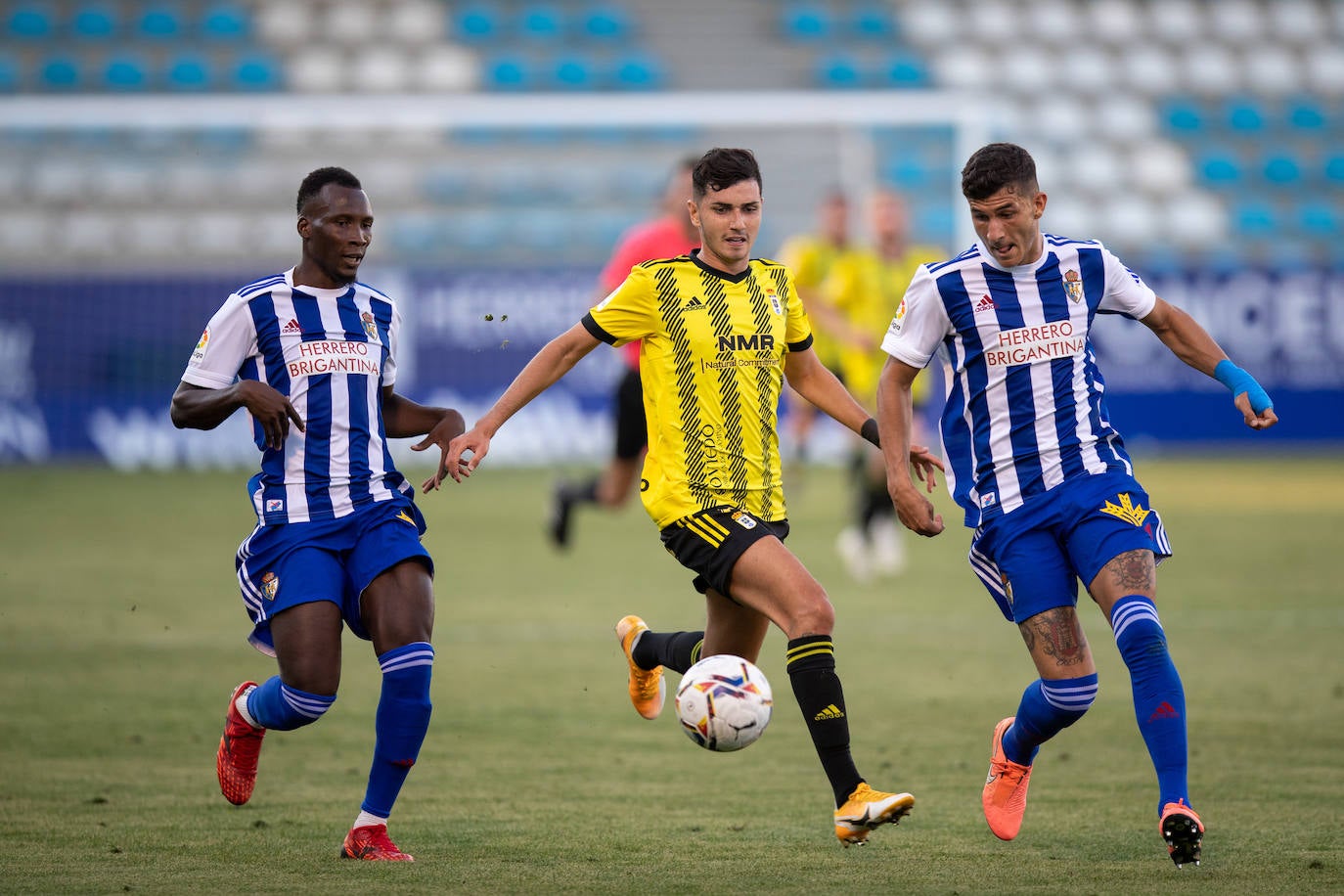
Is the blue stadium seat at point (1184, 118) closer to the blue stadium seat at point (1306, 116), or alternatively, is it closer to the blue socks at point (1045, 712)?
the blue stadium seat at point (1306, 116)

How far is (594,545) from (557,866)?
9632 millimetres

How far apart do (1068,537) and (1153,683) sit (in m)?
0.53

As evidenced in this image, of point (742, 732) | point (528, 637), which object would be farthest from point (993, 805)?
point (528, 637)

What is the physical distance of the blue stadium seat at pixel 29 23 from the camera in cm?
2356

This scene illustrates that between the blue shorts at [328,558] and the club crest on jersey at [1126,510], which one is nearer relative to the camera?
the club crest on jersey at [1126,510]

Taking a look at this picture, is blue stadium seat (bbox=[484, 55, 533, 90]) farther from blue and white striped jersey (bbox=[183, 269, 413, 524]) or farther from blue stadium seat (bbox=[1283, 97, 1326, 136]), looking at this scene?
blue and white striped jersey (bbox=[183, 269, 413, 524])

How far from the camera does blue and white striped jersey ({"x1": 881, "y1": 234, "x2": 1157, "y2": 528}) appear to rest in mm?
5137

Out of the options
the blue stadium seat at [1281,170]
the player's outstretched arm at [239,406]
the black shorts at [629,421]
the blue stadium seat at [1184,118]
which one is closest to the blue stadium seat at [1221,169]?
the blue stadium seat at [1281,170]

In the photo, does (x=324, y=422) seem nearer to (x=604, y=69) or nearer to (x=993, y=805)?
A: (x=993, y=805)

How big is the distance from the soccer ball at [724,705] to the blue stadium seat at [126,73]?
20498 millimetres

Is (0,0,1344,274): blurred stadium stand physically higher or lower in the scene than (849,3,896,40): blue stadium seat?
lower

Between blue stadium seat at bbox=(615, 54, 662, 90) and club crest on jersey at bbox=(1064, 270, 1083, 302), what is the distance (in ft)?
64.9

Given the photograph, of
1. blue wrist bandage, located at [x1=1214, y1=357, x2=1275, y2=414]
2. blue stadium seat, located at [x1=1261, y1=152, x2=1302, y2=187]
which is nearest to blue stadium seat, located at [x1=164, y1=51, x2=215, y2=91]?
blue stadium seat, located at [x1=1261, y1=152, x2=1302, y2=187]

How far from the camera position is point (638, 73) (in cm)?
2455
